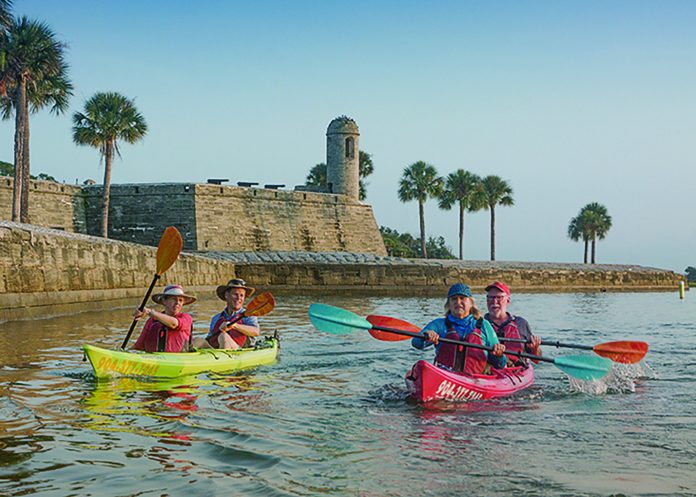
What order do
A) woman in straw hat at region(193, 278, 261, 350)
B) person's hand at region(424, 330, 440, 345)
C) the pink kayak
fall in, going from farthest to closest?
woman in straw hat at region(193, 278, 261, 350) → person's hand at region(424, 330, 440, 345) → the pink kayak

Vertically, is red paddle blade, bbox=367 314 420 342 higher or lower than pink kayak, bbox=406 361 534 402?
higher

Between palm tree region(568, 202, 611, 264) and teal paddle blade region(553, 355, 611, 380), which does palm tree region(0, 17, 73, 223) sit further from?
palm tree region(568, 202, 611, 264)

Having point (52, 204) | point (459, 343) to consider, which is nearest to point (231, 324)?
point (459, 343)

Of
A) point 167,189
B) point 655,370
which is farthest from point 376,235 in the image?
point 655,370

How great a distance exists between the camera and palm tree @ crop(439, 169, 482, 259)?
55.5 metres

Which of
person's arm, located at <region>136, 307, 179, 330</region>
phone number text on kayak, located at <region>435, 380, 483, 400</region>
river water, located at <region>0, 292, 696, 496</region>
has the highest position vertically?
person's arm, located at <region>136, 307, 179, 330</region>

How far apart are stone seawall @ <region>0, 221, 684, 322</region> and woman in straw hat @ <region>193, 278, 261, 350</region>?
5207 millimetres

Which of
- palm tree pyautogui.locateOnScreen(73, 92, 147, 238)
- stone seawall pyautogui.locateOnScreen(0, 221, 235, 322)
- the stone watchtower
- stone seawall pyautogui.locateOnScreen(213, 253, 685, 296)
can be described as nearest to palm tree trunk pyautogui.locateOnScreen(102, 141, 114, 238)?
palm tree pyautogui.locateOnScreen(73, 92, 147, 238)

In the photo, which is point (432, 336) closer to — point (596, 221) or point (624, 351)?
point (624, 351)

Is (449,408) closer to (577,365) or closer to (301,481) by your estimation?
(577,365)

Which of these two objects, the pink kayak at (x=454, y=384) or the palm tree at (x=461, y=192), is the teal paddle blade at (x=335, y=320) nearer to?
the pink kayak at (x=454, y=384)

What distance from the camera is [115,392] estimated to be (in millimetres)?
7180

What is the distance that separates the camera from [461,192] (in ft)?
182

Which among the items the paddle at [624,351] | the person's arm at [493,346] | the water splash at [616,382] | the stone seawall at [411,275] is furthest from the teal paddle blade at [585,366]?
the stone seawall at [411,275]
